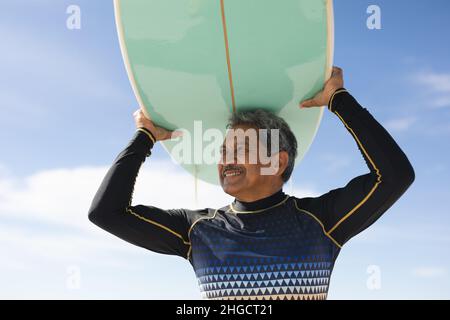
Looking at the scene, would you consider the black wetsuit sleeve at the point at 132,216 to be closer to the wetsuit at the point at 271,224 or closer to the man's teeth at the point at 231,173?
the wetsuit at the point at 271,224

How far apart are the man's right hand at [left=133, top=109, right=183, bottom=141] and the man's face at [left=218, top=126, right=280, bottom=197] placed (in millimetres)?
386

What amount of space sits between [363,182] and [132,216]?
1.19 m

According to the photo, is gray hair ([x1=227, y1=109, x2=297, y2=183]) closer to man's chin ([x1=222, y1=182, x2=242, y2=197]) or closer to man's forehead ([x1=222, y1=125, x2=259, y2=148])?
man's forehead ([x1=222, y1=125, x2=259, y2=148])

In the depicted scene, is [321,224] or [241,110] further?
[241,110]

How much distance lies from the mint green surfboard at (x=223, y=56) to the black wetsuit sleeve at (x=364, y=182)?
27cm

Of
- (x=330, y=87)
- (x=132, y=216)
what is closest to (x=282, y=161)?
(x=330, y=87)

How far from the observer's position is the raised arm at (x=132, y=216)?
117 inches

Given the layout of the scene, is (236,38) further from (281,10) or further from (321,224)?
(321,224)

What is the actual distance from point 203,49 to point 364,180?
3.38ft

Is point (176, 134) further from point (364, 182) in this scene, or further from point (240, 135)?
point (364, 182)

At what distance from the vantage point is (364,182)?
2832 mm

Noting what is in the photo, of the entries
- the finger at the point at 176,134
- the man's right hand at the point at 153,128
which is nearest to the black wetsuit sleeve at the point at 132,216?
the man's right hand at the point at 153,128

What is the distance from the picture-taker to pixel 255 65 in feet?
9.66

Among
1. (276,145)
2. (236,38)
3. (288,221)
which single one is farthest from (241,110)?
(288,221)
